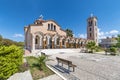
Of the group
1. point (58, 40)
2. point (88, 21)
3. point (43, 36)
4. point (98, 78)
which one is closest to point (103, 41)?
point (88, 21)

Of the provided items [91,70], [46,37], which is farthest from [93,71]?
[46,37]

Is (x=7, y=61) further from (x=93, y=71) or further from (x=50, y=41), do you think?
(x=50, y=41)

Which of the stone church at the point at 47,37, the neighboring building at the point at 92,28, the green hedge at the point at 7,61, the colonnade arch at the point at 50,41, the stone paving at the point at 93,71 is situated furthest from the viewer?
the neighboring building at the point at 92,28

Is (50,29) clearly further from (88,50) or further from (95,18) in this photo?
(95,18)

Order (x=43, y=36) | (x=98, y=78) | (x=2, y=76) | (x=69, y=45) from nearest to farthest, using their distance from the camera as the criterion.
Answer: (x=2, y=76) → (x=98, y=78) → (x=43, y=36) → (x=69, y=45)

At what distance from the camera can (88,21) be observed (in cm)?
4931

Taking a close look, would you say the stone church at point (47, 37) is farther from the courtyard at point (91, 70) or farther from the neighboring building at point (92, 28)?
the courtyard at point (91, 70)

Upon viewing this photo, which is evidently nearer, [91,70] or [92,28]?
[91,70]

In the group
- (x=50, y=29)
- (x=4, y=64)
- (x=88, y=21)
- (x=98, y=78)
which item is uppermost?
(x=88, y=21)

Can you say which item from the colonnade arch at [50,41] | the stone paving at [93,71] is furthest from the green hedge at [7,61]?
the colonnade arch at [50,41]

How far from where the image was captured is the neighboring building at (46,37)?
88.8 feet

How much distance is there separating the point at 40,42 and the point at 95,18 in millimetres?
31925

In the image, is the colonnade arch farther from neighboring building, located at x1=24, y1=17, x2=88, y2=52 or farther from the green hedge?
the green hedge

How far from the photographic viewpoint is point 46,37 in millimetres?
28375
